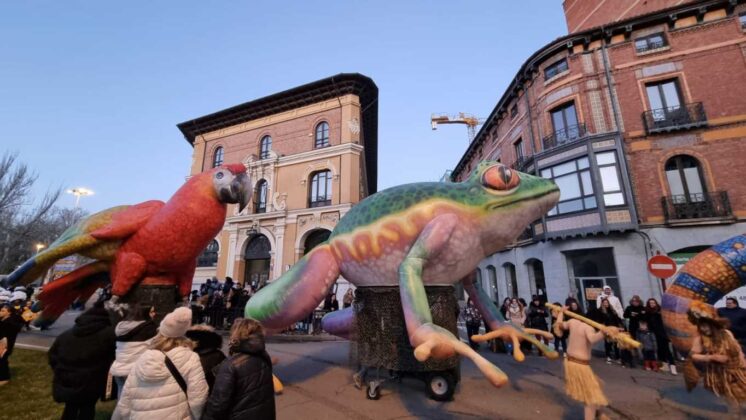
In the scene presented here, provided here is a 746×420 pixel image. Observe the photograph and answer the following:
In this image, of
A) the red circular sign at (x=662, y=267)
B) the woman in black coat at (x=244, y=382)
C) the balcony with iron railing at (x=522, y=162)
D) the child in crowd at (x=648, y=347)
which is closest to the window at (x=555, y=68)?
the balcony with iron railing at (x=522, y=162)

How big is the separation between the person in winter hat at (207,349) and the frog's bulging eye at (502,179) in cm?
250

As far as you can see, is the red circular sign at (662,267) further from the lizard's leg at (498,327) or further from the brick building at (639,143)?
the lizard's leg at (498,327)

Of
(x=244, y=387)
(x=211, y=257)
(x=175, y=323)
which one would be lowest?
(x=244, y=387)

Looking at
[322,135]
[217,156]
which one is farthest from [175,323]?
[217,156]

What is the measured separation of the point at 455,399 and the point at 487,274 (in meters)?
18.1

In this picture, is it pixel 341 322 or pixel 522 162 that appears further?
pixel 522 162

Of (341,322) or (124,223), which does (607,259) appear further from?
(124,223)

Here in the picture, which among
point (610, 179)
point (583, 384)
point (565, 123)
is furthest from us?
point (565, 123)

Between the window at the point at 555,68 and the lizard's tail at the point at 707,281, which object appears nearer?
the lizard's tail at the point at 707,281

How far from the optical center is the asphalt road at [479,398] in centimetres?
307

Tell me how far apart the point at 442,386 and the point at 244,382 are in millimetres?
2174

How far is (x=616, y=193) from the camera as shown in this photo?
12.1 m

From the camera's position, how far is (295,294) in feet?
9.84

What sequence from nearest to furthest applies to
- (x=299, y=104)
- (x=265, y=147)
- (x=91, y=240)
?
(x=91, y=240), (x=299, y=104), (x=265, y=147)
